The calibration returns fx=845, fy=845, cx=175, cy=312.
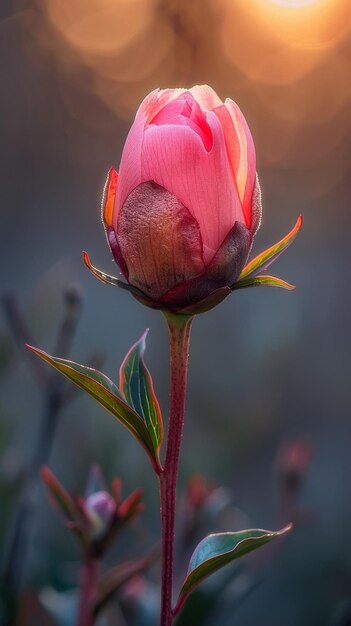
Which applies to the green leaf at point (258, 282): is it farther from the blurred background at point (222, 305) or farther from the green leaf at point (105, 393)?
the blurred background at point (222, 305)

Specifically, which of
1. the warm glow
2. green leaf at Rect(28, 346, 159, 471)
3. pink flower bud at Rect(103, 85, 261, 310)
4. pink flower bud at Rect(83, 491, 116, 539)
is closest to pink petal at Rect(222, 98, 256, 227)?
pink flower bud at Rect(103, 85, 261, 310)

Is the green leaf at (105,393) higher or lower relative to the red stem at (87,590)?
higher

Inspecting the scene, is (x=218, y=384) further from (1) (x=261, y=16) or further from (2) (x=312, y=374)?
(1) (x=261, y=16)

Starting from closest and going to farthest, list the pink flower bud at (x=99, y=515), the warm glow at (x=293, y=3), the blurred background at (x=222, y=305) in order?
the pink flower bud at (x=99, y=515), the blurred background at (x=222, y=305), the warm glow at (x=293, y=3)

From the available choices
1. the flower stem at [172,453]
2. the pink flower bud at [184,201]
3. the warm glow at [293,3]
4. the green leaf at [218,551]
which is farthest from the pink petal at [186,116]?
the warm glow at [293,3]

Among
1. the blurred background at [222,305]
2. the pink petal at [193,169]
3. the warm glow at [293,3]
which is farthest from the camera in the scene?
the warm glow at [293,3]

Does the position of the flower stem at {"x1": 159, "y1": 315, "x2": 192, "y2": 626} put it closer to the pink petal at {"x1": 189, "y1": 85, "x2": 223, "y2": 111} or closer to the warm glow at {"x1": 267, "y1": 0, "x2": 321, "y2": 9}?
the pink petal at {"x1": 189, "y1": 85, "x2": 223, "y2": 111}
